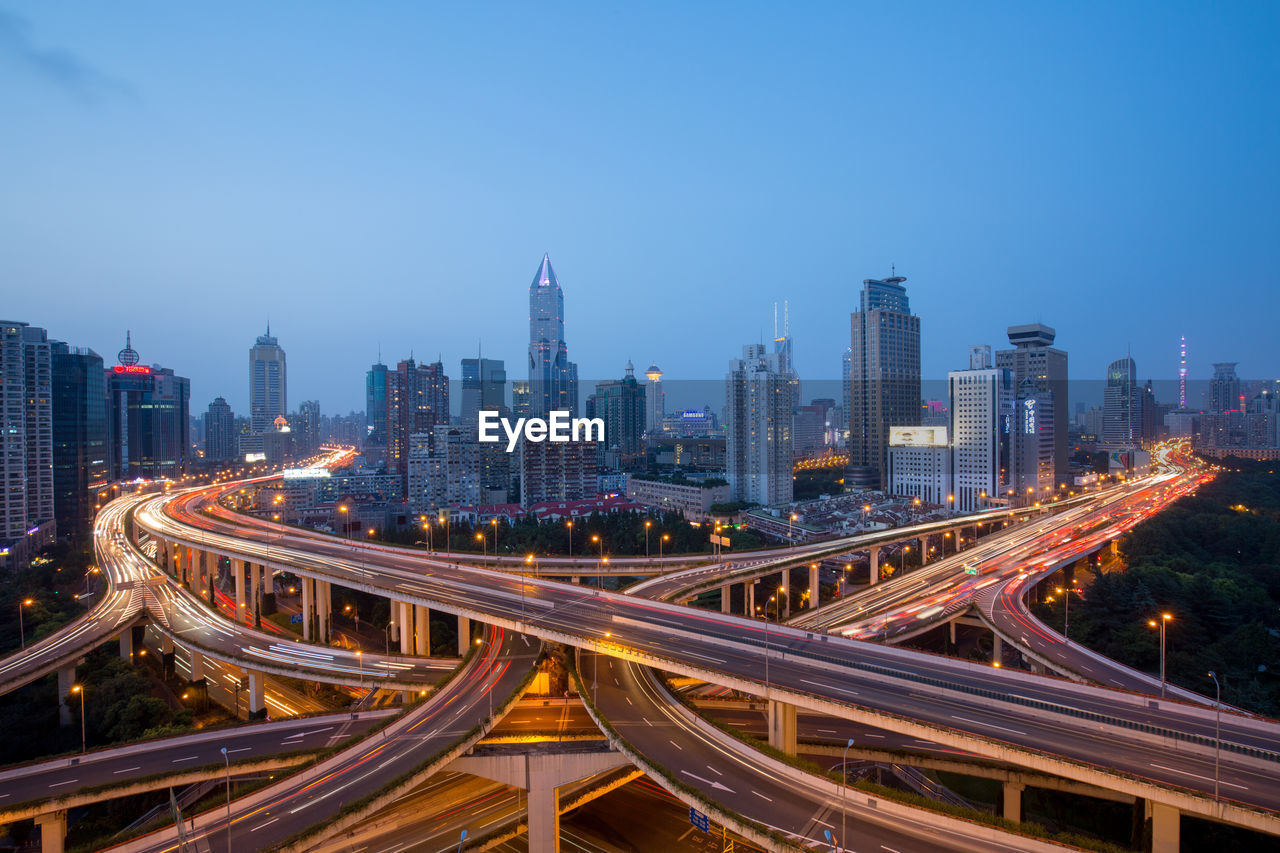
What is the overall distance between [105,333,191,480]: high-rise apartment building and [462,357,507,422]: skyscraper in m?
56.5

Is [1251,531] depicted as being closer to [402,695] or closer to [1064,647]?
[1064,647]

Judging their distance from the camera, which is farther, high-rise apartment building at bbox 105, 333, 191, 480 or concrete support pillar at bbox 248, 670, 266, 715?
high-rise apartment building at bbox 105, 333, 191, 480

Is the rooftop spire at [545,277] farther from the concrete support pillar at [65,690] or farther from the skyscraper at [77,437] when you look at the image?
the concrete support pillar at [65,690]

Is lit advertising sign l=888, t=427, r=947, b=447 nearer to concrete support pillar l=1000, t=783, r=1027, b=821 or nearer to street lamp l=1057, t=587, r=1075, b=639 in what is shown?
street lamp l=1057, t=587, r=1075, b=639

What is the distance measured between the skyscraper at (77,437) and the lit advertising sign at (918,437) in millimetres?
102964

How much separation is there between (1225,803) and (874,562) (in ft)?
108

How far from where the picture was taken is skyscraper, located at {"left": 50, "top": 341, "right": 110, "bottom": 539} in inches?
2849

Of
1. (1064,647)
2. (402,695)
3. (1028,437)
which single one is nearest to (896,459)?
(1028,437)

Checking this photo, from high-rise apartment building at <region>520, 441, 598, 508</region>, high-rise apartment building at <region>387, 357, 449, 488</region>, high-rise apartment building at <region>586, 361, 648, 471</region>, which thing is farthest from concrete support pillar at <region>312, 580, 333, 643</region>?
high-rise apartment building at <region>586, 361, 648, 471</region>

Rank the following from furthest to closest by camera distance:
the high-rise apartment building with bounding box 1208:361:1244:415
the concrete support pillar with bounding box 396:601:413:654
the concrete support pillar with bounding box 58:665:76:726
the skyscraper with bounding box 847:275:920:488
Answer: the high-rise apartment building with bounding box 1208:361:1244:415
the skyscraper with bounding box 847:275:920:488
the concrete support pillar with bounding box 396:601:413:654
the concrete support pillar with bounding box 58:665:76:726

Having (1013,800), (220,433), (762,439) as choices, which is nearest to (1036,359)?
(762,439)

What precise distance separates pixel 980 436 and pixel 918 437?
29.2 feet

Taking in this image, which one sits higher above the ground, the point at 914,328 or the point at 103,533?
the point at 914,328

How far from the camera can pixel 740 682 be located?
19.8 m
